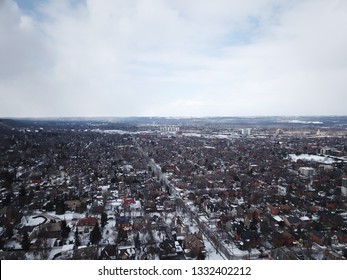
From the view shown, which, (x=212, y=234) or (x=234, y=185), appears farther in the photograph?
(x=234, y=185)

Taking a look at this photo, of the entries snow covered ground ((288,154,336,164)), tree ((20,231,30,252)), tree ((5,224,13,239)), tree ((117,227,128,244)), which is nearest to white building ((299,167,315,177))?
snow covered ground ((288,154,336,164))

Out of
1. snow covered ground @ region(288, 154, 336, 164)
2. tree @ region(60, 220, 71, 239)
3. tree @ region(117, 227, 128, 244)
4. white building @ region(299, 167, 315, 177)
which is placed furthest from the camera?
snow covered ground @ region(288, 154, 336, 164)

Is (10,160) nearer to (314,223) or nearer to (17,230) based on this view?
(17,230)

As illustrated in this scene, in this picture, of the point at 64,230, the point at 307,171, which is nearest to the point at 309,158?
the point at 307,171

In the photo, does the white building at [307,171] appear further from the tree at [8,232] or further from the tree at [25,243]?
the tree at [8,232]

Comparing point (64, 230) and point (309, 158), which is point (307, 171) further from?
point (64, 230)

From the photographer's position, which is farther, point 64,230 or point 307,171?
point 307,171

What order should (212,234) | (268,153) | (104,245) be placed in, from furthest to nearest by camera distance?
(268,153) < (212,234) < (104,245)

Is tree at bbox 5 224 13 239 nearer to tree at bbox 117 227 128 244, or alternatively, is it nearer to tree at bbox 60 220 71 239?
tree at bbox 60 220 71 239
